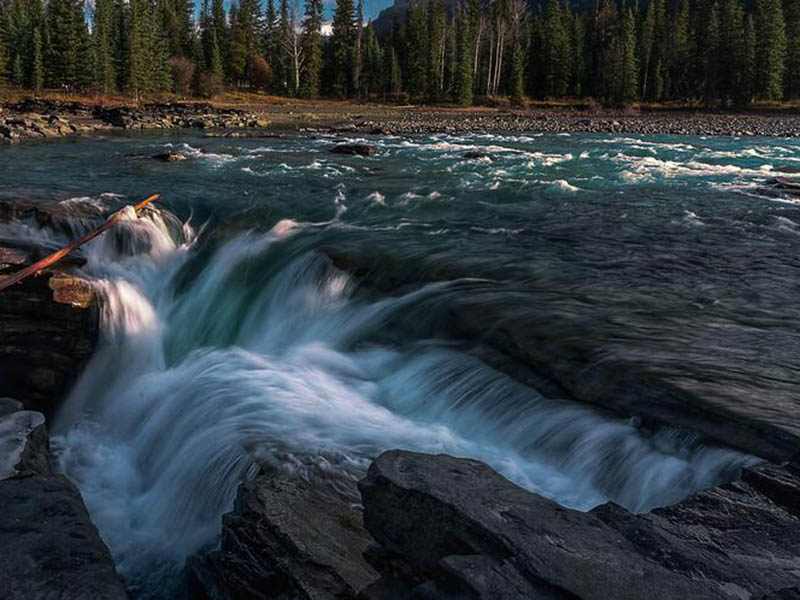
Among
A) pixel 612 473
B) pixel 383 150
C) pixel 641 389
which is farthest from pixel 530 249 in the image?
pixel 383 150

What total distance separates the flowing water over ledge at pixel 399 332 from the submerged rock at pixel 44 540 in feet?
3.16

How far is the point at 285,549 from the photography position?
14.0 ft

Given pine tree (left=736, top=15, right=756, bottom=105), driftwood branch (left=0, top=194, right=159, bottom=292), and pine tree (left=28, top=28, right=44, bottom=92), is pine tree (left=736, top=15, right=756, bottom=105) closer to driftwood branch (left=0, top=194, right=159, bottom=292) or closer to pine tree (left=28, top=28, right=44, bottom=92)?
driftwood branch (left=0, top=194, right=159, bottom=292)

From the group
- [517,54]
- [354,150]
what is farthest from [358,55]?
[354,150]

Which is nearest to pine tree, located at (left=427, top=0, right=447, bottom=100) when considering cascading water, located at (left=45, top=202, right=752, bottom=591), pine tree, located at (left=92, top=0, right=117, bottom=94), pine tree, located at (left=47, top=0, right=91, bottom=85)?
pine tree, located at (left=92, top=0, right=117, bottom=94)

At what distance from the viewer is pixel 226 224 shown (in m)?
13.9

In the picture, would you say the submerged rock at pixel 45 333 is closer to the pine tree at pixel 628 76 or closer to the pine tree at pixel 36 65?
the pine tree at pixel 628 76

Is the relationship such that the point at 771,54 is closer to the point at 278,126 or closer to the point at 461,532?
the point at 278,126

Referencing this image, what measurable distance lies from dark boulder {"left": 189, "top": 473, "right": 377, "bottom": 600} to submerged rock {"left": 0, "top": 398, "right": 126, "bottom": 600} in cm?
69

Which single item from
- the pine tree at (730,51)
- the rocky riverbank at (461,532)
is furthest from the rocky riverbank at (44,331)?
the pine tree at (730,51)

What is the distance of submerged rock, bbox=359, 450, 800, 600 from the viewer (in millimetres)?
3000

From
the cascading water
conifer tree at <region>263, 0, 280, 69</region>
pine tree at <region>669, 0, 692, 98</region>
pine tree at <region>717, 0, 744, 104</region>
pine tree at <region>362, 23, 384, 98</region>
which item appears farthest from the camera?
conifer tree at <region>263, 0, 280, 69</region>

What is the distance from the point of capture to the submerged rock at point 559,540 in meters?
3.00

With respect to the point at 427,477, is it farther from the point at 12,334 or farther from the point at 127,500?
the point at 12,334
